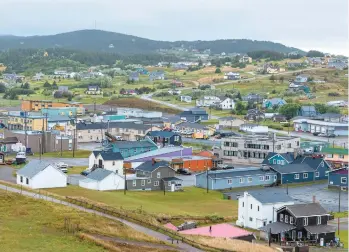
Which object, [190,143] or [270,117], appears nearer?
[190,143]

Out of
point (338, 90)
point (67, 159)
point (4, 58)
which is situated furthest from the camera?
point (4, 58)

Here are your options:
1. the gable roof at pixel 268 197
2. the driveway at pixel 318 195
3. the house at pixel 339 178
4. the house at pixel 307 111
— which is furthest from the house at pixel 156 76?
the gable roof at pixel 268 197

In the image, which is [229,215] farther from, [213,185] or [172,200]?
[213,185]

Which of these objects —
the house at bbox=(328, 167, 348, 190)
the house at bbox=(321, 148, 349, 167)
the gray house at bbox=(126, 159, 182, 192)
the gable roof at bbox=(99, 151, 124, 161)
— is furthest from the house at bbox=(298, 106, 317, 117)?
the gray house at bbox=(126, 159, 182, 192)

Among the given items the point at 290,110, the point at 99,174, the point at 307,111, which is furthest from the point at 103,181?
the point at 307,111

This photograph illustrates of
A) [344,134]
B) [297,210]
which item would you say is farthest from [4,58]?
[297,210]

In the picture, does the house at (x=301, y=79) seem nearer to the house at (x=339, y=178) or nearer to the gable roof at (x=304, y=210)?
the house at (x=339, y=178)

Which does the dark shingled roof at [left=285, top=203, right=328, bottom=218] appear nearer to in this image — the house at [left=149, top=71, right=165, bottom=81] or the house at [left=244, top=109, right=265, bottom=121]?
the house at [left=244, top=109, right=265, bottom=121]

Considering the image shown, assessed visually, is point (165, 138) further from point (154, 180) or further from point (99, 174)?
point (99, 174)
